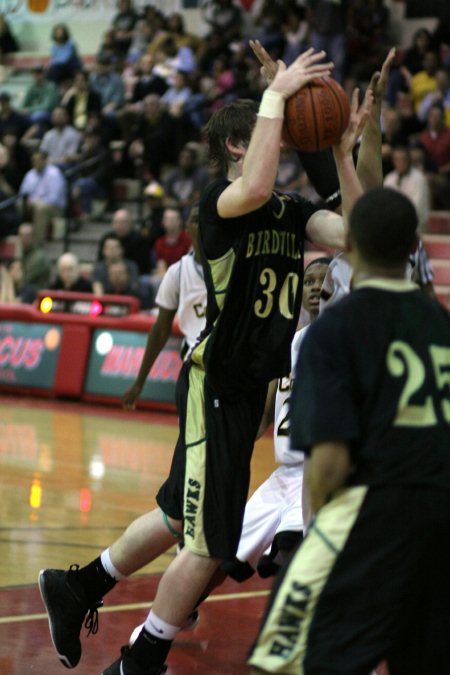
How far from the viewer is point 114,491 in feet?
28.8

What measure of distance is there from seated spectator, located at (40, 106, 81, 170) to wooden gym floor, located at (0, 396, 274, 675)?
21.9 ft

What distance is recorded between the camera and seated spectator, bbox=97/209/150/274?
51.9 feet

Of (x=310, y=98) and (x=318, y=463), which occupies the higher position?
(x=310, y=98)

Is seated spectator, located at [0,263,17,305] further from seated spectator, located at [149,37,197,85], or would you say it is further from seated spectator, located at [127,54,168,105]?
seated spectator, located at [149,37,197,85]

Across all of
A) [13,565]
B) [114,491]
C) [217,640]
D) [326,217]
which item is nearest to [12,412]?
[114,491]

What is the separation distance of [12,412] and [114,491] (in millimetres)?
4324

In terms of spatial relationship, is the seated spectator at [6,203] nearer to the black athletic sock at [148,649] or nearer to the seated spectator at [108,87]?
the seated spectator at [108,87]

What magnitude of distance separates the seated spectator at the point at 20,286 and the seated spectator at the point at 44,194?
1656mm

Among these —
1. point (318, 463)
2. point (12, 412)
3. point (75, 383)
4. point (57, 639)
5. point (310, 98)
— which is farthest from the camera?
point (75, 383)

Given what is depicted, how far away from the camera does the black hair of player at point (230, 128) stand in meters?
4.60

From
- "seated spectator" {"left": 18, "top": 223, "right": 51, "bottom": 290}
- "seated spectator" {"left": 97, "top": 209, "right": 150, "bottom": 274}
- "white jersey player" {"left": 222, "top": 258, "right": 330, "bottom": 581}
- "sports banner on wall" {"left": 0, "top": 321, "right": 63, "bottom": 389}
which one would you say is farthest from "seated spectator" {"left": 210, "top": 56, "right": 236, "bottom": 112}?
"white jersey player" {"left": 222, "top": 258, "right": 330, "bottom": 581}

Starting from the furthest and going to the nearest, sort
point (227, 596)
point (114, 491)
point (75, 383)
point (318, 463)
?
point (75, 383) → point (114, 491) → point (227, 596) → point (318, 463)

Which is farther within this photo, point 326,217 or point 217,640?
point 217,640

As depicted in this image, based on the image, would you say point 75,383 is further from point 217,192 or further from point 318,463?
point 318,463
